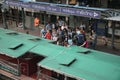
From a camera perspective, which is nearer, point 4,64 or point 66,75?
point 66,75

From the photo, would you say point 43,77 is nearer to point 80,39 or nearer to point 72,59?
point 72,59

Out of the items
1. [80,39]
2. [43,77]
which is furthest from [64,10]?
[43,77]

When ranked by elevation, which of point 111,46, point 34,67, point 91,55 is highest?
point 91,55

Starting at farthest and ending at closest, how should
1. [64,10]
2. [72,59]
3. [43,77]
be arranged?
[64,10] < [43,77] < [72,59]

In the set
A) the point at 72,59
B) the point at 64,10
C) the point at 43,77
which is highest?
the point at 64,10

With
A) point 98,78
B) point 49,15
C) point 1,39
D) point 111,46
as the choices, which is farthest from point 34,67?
point 49,15

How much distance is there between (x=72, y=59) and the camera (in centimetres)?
974

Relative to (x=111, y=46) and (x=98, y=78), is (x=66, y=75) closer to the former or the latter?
(x=98, y=78)

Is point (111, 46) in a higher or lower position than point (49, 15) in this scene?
lower

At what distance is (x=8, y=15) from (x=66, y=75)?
915 inches

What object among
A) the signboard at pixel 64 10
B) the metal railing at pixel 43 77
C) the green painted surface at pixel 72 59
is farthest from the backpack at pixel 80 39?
the metal railing at pixel 43 77

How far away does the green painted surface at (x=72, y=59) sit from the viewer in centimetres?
880

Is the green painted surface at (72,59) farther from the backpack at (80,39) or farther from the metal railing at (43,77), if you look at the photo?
the backpack at (80,39)

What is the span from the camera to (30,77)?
10.9 m
